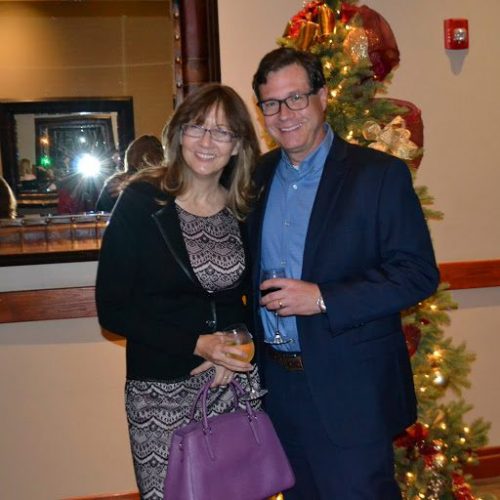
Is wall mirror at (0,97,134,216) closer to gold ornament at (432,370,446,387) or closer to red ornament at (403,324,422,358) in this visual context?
red ornament at (403,324,422,358)

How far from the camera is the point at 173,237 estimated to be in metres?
2.03

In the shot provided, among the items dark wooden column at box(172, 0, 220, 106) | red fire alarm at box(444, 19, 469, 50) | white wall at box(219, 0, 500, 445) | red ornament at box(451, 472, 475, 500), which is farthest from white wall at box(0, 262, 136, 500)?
red fire alarm at box(444, 19, 469, 50)

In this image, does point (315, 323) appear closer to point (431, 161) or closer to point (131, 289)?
point (131, 289)

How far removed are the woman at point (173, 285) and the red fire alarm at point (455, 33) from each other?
188cm

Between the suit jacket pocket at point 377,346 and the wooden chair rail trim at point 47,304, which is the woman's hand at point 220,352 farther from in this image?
the wooden chair rail trim at point 47,304

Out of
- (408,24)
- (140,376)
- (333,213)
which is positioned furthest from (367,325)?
(408,24)

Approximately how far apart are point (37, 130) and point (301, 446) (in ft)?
6.42

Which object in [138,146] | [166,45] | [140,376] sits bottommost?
[140,376]

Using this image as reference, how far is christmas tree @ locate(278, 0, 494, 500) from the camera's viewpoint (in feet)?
8.36

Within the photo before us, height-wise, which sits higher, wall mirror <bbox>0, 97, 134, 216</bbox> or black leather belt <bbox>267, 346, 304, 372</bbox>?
wall mirror <bbox>0, 97, 134, 216</bbox>

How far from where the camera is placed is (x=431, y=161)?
3701 mm

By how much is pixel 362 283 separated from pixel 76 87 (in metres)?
1.98

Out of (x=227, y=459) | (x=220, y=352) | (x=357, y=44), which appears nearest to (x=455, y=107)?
(x=357, y=44)

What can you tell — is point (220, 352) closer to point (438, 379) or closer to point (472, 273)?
point (438, 379)
